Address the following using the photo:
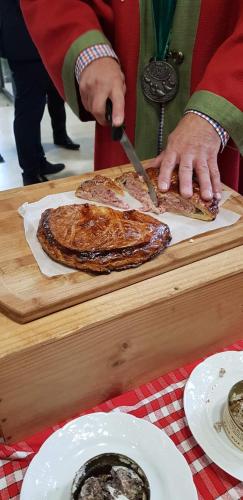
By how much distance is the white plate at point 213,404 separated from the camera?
783 millimetres

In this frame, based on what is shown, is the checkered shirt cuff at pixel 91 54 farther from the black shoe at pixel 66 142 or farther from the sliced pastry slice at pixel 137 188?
the black shoe at pixel 66 142

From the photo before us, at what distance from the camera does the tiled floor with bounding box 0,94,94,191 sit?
11.8 feet

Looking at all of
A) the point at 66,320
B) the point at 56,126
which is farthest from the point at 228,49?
the point at 56,126

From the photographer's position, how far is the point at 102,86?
128 centimetres

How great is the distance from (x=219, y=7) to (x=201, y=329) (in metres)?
0.99

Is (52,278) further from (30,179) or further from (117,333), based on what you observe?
(30,179)

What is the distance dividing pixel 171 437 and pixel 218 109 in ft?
2.85

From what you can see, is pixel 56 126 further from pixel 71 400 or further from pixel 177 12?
pixel 71 400

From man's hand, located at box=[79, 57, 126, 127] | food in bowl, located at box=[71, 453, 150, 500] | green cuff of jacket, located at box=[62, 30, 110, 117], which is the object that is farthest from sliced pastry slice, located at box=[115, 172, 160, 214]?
food in bowl, located at box=[71, 453, 150, 500]

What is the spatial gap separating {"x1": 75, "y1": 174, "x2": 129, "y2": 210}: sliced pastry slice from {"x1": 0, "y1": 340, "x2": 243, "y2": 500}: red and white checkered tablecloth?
494 millimetres

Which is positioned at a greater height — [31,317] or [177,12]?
[177,12]

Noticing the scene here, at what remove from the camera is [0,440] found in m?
0.90

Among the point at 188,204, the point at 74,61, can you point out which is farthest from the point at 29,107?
the point at 188,204

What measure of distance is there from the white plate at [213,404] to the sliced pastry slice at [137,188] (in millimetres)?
442
